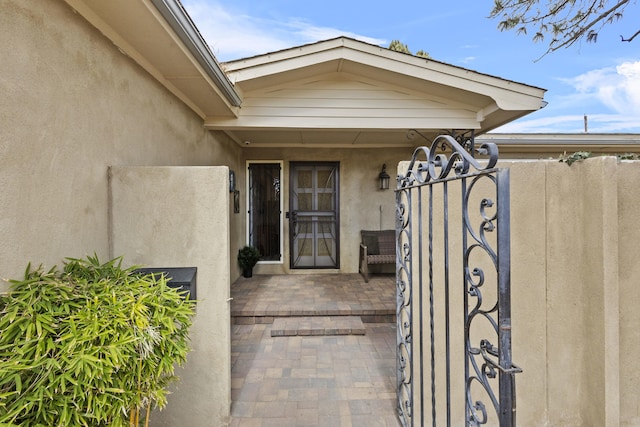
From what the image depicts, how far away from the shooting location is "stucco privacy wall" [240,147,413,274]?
240 inches

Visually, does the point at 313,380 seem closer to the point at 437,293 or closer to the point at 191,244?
the point at 437,293

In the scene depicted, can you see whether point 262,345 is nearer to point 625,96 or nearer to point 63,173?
point 63,173

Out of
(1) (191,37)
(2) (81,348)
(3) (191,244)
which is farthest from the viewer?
(1) (191,37)

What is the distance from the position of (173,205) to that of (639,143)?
7.74 meters

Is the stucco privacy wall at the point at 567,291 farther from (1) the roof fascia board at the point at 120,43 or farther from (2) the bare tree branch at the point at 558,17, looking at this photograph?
(2) the bare tree branch at the point at 558,17

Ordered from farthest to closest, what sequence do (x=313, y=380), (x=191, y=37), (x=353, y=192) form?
(x=353, y=192) < (x=313, y=380) < (x=191, y=37)

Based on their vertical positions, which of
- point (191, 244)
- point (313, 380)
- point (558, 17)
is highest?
point (558, 17)

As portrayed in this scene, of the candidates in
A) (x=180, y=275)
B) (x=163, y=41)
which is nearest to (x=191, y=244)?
(x=180, y=275)

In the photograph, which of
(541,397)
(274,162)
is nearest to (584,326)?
(541,397)

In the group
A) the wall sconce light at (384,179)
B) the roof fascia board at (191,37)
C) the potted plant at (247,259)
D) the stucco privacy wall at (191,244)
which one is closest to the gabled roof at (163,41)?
the roof fascia board at (191,37)

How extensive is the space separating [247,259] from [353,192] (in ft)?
7.84

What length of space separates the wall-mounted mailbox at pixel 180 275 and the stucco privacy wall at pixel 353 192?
411 cm

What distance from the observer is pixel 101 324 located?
3.93ft

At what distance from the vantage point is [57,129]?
158 centimetres
